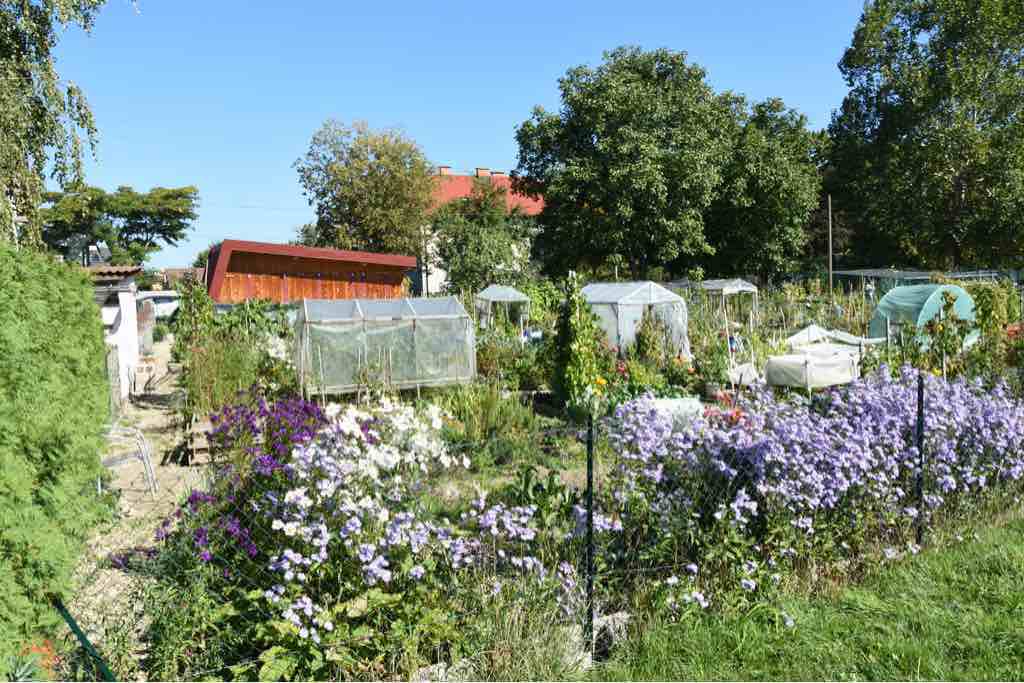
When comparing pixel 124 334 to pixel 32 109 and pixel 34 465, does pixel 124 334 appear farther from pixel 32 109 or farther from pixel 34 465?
pixel 34 465

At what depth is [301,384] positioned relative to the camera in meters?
12.3

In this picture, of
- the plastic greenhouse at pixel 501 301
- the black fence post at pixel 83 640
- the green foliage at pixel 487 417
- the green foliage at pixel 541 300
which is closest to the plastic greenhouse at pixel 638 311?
the plastic greenhouse at pixel 501 301

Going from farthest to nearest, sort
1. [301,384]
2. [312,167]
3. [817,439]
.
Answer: [312,167], [301,384], [817,439]

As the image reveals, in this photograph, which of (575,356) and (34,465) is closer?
(34,465)

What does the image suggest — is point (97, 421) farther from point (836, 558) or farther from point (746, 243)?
point (746, 243)

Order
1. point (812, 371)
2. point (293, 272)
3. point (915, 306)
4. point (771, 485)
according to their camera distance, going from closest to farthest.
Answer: point (771, 485)
point (812, 371)
point (915, 306)
point (293, 272)

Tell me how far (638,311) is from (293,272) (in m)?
12.3

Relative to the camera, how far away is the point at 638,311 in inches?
687

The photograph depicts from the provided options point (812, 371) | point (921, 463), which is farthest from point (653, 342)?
point (921, 463)

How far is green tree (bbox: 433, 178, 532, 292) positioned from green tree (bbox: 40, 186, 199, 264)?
2486 centimetres

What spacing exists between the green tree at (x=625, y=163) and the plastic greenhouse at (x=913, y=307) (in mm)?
11738

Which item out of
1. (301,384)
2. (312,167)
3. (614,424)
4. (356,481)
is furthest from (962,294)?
(312,167)

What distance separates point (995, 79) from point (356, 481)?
36.4 m

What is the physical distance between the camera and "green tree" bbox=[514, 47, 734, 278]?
96.6ft
